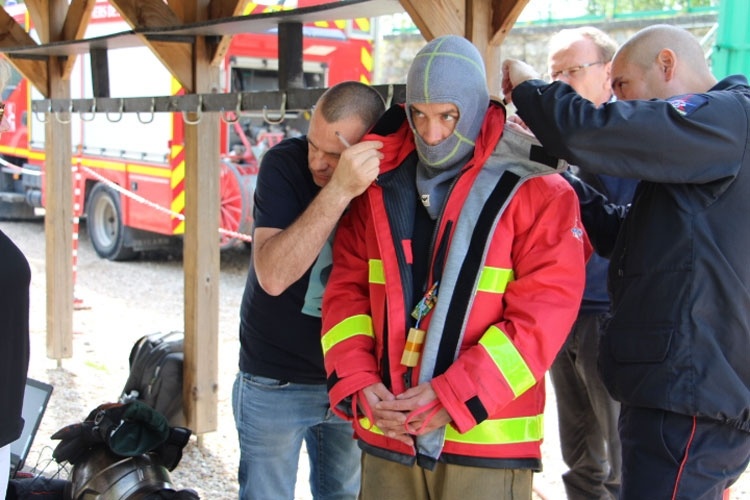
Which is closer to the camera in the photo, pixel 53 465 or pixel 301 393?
pixel 301 393

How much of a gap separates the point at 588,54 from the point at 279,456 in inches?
69.1

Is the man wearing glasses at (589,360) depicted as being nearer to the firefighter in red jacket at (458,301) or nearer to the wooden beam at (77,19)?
the firefighter in red jacket at (458,301)

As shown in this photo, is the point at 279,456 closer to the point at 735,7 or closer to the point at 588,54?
the point at 588,54

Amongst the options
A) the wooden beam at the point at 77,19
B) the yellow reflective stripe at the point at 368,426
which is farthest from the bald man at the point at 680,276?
the wooden beam at the point at 77,19

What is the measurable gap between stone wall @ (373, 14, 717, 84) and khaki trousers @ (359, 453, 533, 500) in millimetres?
8185

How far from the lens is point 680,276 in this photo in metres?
1.99

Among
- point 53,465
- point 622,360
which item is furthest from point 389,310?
point 53,465

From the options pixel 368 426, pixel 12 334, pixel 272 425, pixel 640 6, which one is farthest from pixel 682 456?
pixel 640 6

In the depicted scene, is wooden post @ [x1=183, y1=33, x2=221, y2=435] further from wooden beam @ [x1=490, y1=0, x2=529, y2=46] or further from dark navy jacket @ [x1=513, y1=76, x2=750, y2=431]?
dark navy jacket @ [x1=513, y1=76, x2=750, y2=431]

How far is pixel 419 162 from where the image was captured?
218 centimetres

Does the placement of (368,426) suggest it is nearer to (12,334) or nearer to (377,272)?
(377,272)

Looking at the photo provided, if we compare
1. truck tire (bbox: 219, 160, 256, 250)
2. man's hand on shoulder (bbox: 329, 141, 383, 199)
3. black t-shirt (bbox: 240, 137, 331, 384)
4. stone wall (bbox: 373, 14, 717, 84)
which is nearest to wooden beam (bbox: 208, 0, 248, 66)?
black t-shirt (bbox: 240, 137, 331, 384)

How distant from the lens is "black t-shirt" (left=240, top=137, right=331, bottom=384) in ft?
8.26

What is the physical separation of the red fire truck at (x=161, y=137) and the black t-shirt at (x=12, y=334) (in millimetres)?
7269
